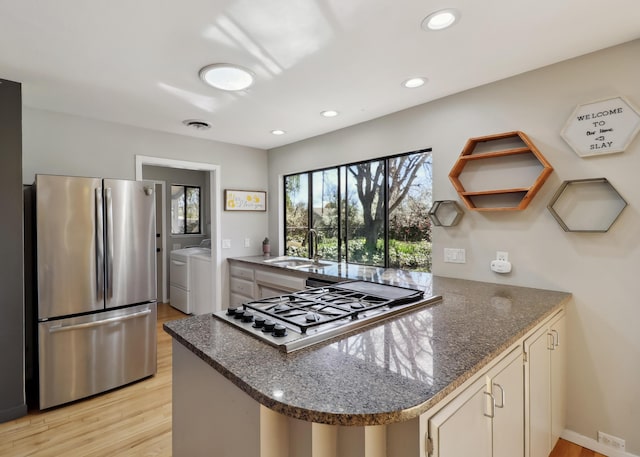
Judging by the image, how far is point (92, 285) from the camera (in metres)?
2.43

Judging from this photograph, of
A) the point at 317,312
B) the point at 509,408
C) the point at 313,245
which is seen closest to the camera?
the point at 509,408

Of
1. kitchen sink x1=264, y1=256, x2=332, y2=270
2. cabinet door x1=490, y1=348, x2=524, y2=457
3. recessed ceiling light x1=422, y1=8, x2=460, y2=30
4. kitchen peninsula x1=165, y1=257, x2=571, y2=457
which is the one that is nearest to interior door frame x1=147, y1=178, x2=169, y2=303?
kitchen sink x1=264, y1=256, x2=332, y2=270

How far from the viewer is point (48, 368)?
228 centimetres

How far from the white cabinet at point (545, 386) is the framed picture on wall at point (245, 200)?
334 centimetres

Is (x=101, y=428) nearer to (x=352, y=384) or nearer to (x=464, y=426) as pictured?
(x=352, y=384)

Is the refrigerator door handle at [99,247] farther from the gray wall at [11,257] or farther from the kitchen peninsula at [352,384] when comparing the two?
the kitchen peninsula at [352,384]

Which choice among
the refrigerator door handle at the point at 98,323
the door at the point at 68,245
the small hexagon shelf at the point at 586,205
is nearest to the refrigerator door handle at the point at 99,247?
the door at the point at 68,245

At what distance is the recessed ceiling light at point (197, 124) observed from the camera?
3.08 m

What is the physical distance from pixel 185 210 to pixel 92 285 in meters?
3.23

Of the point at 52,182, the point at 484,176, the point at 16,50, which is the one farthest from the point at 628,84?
the point at 52,182

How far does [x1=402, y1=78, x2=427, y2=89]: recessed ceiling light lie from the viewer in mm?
2200

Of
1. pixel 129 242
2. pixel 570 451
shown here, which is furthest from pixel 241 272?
pixel 570 451

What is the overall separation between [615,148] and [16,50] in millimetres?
3403

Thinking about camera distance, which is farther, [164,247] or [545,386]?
[164,247]
